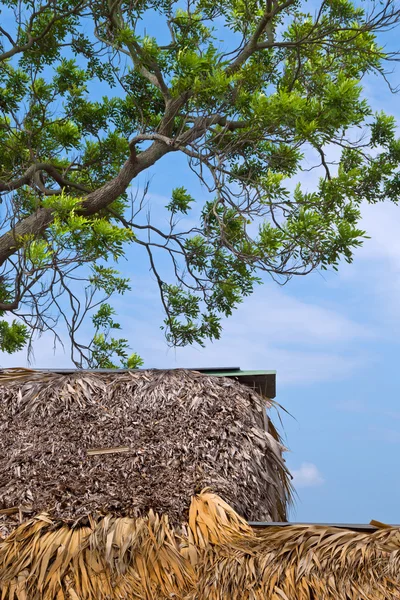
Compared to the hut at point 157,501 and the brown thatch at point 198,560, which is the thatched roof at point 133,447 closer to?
the hut at point 157,501

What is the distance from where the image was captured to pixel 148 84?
28.8 ft

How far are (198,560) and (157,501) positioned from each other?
43 centimetres

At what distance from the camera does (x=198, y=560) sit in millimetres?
3586

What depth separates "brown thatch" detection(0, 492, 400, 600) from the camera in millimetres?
3217

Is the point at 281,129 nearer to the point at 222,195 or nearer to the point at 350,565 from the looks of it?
the point at 222,195

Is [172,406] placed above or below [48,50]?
below

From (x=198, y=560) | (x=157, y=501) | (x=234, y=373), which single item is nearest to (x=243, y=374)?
→ (x=234, y=373)

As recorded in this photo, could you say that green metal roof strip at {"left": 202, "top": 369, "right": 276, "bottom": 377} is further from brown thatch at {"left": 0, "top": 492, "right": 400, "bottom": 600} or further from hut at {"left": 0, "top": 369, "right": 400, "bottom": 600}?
brown thatch at {"left": 0, "top": 492, "right": 400, "bottom": 600}

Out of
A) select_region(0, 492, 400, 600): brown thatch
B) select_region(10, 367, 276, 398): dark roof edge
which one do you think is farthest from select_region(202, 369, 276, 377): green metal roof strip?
select_region(0, 492, 400, 600): brown thatch

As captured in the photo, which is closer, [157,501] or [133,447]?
[157,501]

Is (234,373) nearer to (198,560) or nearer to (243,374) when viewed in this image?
(243,374)

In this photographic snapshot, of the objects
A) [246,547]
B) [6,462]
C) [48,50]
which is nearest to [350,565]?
[246,547]

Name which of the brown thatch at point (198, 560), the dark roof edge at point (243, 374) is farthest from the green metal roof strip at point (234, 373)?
the brown thatch at point (198, 560)

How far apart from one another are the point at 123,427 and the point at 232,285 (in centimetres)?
493
